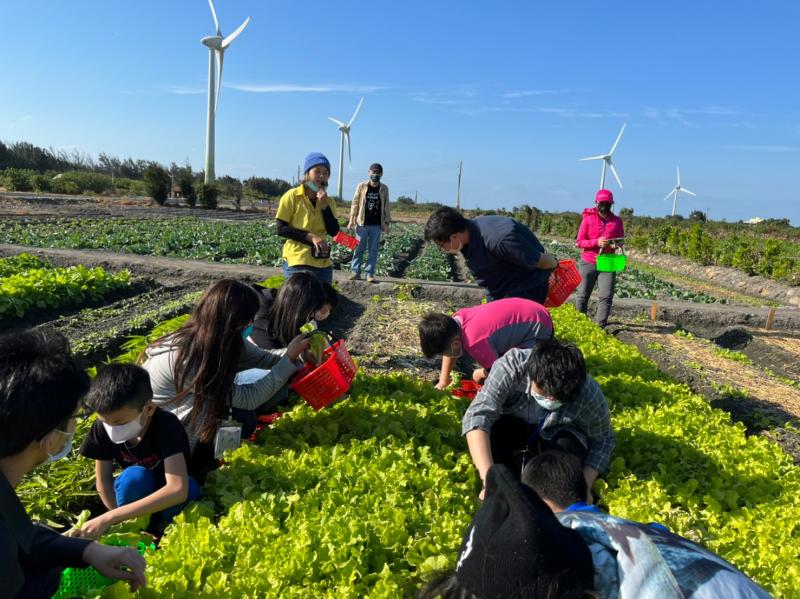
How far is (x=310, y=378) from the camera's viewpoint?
400 centimetres

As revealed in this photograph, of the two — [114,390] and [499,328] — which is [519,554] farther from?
[499,328]

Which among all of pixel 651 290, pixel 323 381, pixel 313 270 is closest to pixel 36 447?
pixel 323 381

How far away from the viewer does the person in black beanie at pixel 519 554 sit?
142 cm

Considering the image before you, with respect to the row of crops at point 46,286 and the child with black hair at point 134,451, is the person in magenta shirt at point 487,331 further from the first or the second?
the row of crops at point 46,286

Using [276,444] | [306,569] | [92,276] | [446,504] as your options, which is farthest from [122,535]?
[92,276]

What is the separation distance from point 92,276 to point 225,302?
7.53 meters

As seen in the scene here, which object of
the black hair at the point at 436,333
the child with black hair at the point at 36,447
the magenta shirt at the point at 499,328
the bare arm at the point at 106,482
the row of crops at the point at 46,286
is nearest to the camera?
the child with black hair at the point at 36,447

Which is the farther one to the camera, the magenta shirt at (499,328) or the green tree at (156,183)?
the green tree at (156,183)

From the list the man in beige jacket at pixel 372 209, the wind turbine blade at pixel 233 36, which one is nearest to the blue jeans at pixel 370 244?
the man in beige jacket at pixel 372 209

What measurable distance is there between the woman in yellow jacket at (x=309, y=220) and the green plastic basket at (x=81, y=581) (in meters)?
4.10

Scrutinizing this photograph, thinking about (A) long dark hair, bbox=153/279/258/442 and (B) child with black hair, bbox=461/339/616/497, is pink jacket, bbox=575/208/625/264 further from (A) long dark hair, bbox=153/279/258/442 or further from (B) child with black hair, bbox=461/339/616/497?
(A) long dark hair, bbox=153/279/258/442

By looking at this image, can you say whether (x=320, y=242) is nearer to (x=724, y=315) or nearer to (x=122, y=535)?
(x=122, y=535)

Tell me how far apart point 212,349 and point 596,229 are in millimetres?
6655

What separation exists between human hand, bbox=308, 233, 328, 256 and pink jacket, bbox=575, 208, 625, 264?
13.6 ft
